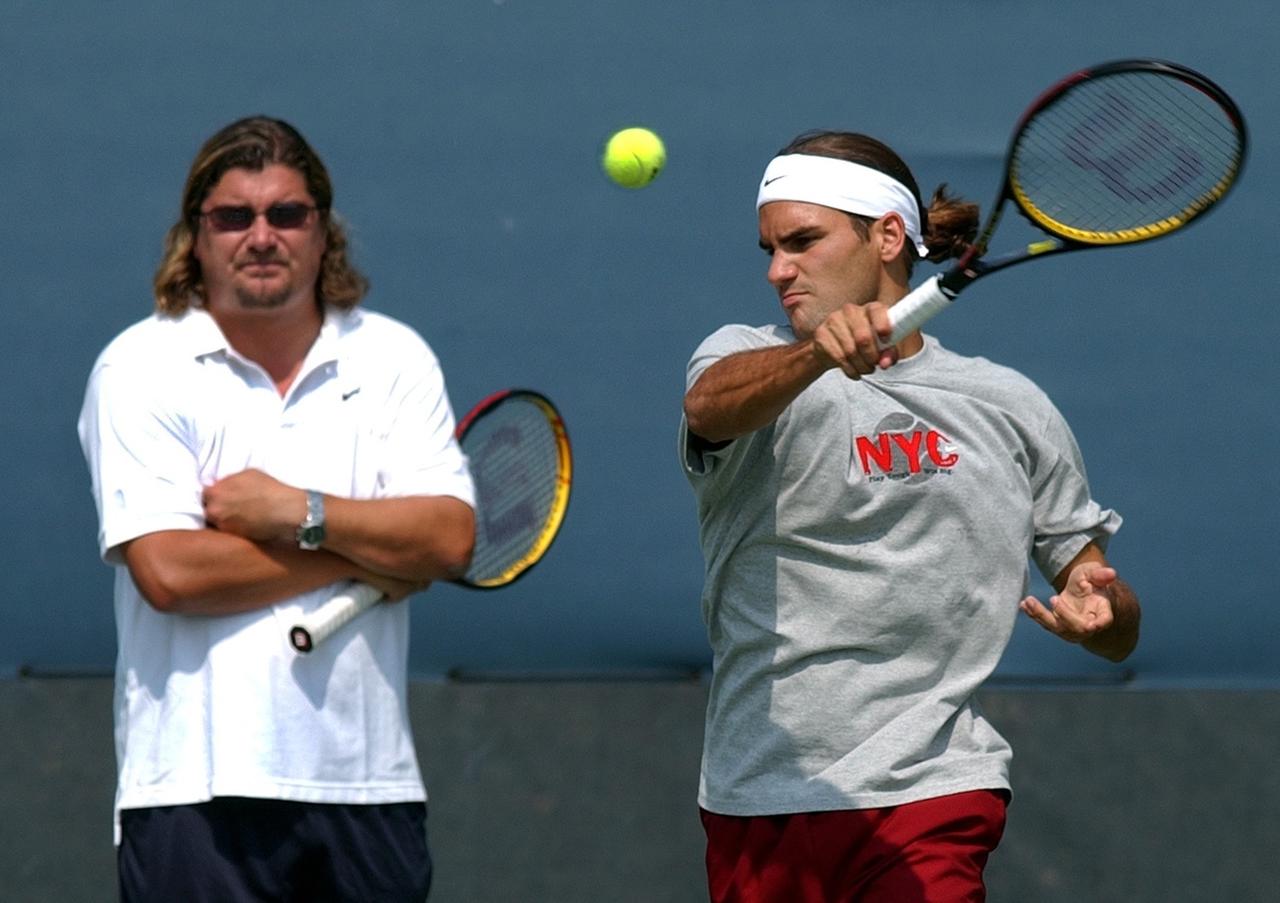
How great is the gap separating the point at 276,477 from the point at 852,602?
3.11ft

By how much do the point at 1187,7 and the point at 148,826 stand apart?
8.56 ft

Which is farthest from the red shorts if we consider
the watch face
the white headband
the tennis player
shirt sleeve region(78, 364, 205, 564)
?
shirt sleeve region(78, 364, 205, 564)

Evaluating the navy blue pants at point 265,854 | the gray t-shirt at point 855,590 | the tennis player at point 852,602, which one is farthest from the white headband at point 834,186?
the navy blue pants at point 265,854

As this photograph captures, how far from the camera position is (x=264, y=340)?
11.3 ft

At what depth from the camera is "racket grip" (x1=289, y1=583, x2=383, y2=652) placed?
10.6 feet

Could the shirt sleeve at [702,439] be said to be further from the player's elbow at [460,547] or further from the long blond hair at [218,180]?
the long blond hair at [218,180]

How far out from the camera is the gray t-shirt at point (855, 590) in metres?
Answer: 3.01

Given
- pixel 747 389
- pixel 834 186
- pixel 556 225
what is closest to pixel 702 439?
pixel 747 389

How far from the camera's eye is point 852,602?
3.01 meters

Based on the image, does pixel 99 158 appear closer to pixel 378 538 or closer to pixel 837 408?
pixel 378 538

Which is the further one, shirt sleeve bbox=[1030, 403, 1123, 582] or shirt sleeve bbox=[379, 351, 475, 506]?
shirt sleeve bbox=[379, 351, 475, 506]

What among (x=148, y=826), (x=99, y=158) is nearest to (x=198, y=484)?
(x=148, y=826)

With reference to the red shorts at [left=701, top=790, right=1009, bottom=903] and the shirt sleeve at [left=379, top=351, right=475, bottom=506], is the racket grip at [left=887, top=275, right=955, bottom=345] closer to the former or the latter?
the red shorts at [left=701, top=790, right=1009, bottom=903]

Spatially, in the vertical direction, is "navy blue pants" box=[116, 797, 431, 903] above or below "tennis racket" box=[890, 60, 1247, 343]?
below
